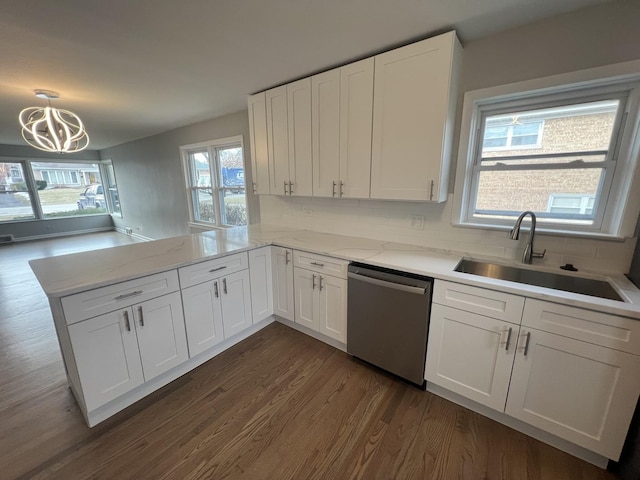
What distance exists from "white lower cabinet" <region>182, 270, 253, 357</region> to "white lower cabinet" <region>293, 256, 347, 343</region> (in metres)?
0.47

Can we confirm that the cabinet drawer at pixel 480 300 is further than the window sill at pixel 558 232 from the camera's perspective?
No

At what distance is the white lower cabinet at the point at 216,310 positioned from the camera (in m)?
1.92

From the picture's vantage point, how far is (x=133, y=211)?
6465 mm

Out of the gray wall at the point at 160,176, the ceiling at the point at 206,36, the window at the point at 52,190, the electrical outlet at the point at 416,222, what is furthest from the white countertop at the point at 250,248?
the window at the point at 52,190

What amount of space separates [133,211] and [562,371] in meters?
8.01

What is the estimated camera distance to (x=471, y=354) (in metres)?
1.56

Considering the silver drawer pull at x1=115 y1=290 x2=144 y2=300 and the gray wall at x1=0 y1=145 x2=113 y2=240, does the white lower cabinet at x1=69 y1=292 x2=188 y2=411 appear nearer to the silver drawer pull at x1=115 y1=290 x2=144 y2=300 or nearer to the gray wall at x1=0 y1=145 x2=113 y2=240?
the silver drawer pull at x1=115 y1=290 x2=144 y2=300

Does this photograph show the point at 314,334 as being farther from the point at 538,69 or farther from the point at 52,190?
the point at 52,190

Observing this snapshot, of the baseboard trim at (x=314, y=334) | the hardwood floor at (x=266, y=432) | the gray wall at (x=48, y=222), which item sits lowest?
the hardwood floor at (x=266, y=432)

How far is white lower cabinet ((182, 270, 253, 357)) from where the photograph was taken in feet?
6.31

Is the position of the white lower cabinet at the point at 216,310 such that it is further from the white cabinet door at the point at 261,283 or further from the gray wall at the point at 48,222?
the gray wall at the point at 48,222

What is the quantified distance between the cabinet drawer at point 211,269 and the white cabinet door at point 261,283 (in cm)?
10

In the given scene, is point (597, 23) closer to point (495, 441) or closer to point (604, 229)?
point (604, 229)

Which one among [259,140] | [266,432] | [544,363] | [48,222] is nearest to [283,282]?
[266,432]
